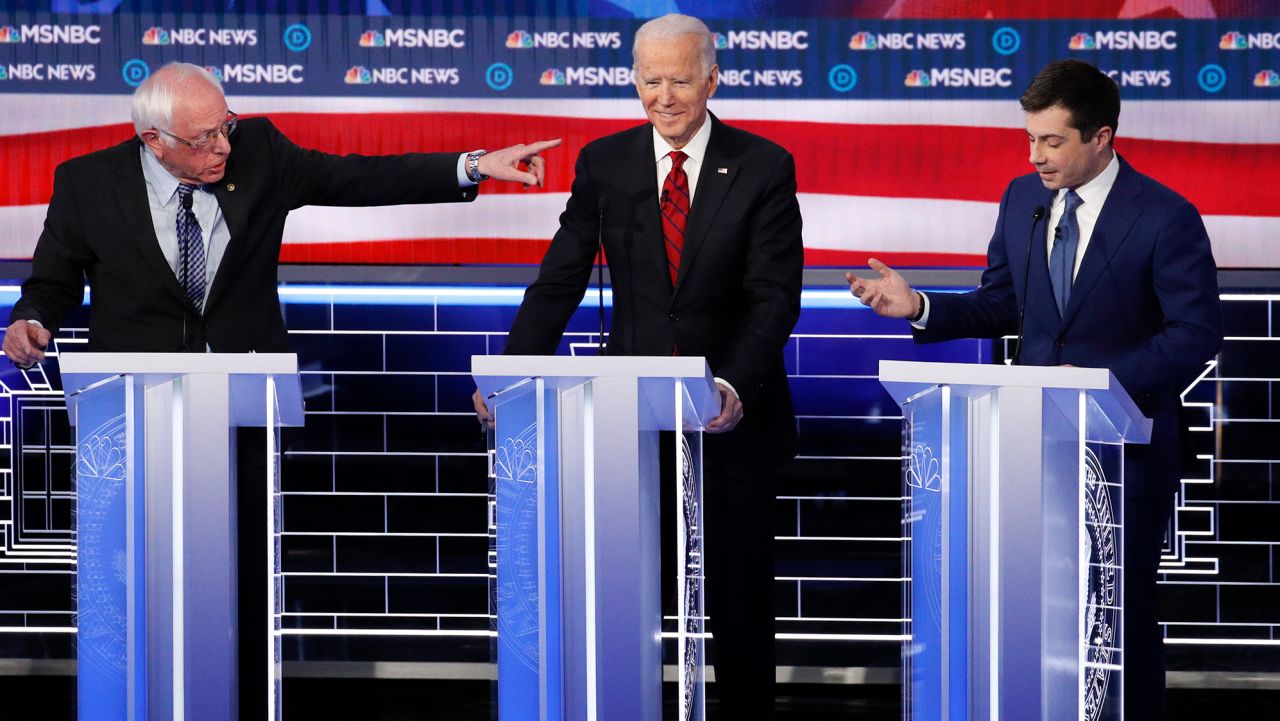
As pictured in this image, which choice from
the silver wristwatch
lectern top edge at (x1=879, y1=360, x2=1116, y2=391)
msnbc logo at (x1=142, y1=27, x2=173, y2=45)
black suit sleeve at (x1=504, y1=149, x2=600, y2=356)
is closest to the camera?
lectern top edge at (x1=879, y1=360, x2=1116, y2=391)

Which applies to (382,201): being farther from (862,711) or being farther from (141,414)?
(862,711)

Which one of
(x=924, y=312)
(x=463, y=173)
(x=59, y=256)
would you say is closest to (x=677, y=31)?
(x=463, y=173)

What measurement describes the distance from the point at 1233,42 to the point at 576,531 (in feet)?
9.01

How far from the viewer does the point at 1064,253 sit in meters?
3.04

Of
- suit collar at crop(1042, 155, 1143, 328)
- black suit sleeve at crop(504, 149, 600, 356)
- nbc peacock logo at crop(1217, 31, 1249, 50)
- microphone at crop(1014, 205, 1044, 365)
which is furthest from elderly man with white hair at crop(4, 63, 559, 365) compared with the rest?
nbc peacock logo at crop(1217, 31, 1249, 50)

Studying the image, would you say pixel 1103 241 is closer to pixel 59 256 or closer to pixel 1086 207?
pixel 1086 207

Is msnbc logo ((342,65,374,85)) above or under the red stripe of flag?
above

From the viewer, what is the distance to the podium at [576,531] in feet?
7.88

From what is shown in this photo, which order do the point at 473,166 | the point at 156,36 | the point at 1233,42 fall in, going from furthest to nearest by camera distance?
the point at 156,36
the point at 1233,42
the point at 473,166

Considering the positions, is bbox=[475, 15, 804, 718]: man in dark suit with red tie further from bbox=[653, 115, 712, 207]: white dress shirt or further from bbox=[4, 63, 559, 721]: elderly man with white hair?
bbox=[4, 63, 559, 721]: elderly man with white hair

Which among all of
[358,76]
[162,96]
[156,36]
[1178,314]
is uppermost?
[156,36]

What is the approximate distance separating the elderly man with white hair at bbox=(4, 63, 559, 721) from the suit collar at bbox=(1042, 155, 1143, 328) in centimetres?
106

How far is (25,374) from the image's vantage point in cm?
460

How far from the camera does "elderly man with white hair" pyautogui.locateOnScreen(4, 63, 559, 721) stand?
308 cm
